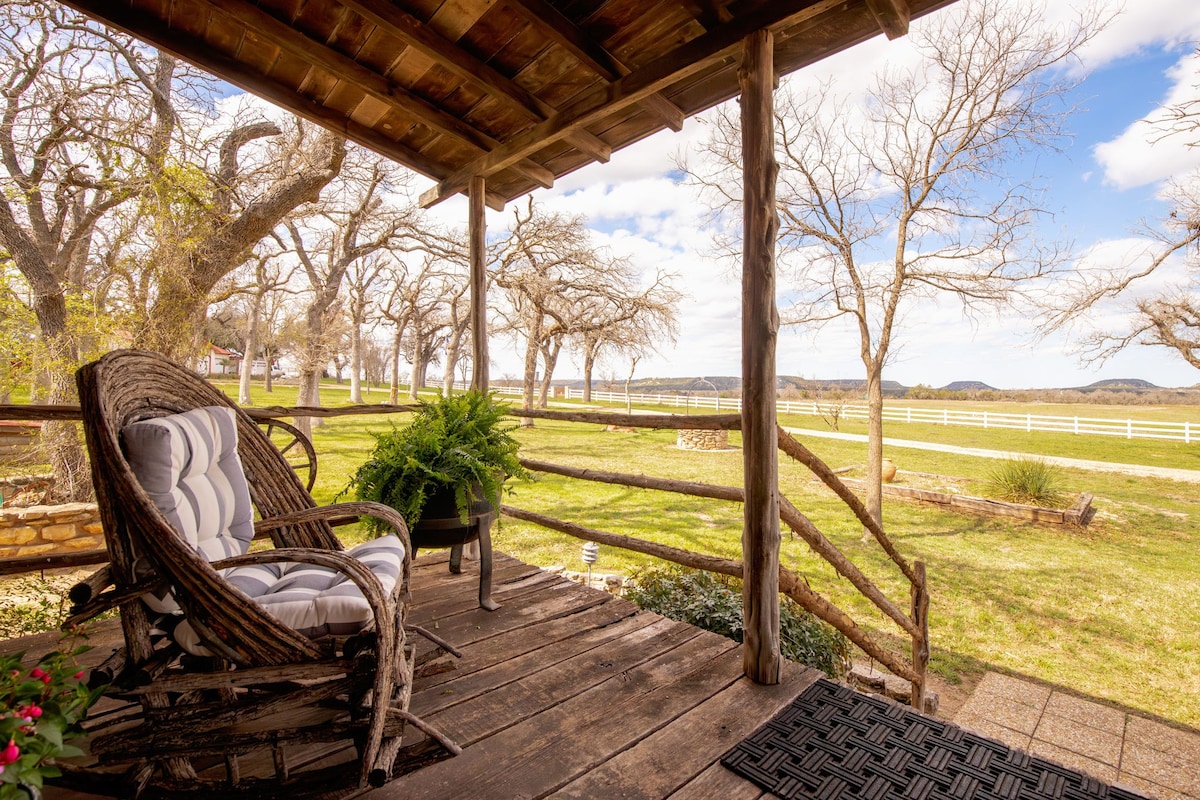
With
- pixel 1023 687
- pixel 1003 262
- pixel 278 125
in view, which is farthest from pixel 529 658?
pixel 1003 262

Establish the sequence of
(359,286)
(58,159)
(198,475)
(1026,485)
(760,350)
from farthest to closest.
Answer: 1. (359,286)
2. (1026,485)
3. (58,159)
4. (760,350)
5. (198,475)

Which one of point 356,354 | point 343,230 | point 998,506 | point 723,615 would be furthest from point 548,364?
point 723,615

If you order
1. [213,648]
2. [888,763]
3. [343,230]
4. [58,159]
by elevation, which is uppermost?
[343,230]

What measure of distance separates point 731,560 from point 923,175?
6837mm

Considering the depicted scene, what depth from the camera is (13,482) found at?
5.23 meters

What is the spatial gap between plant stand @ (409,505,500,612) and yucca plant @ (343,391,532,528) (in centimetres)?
5

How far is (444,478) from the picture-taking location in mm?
2373

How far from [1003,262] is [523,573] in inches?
286

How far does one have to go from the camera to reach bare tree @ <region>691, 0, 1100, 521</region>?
6.63m

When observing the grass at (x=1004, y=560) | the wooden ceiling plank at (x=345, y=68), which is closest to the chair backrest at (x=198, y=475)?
the wooden ceiling plank at (x=345, y=68)

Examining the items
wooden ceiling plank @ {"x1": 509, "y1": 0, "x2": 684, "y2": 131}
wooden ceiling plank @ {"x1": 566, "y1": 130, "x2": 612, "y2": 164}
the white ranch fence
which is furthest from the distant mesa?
wooden ceiling plank @ {"x1": 509, "y1": 0, "x2": 684, "y2": 131}

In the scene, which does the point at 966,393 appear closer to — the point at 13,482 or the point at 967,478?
the point at 967,478

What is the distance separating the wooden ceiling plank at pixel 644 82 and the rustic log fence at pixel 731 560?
52.7 inches

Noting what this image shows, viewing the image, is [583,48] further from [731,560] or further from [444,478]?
[731,560]
